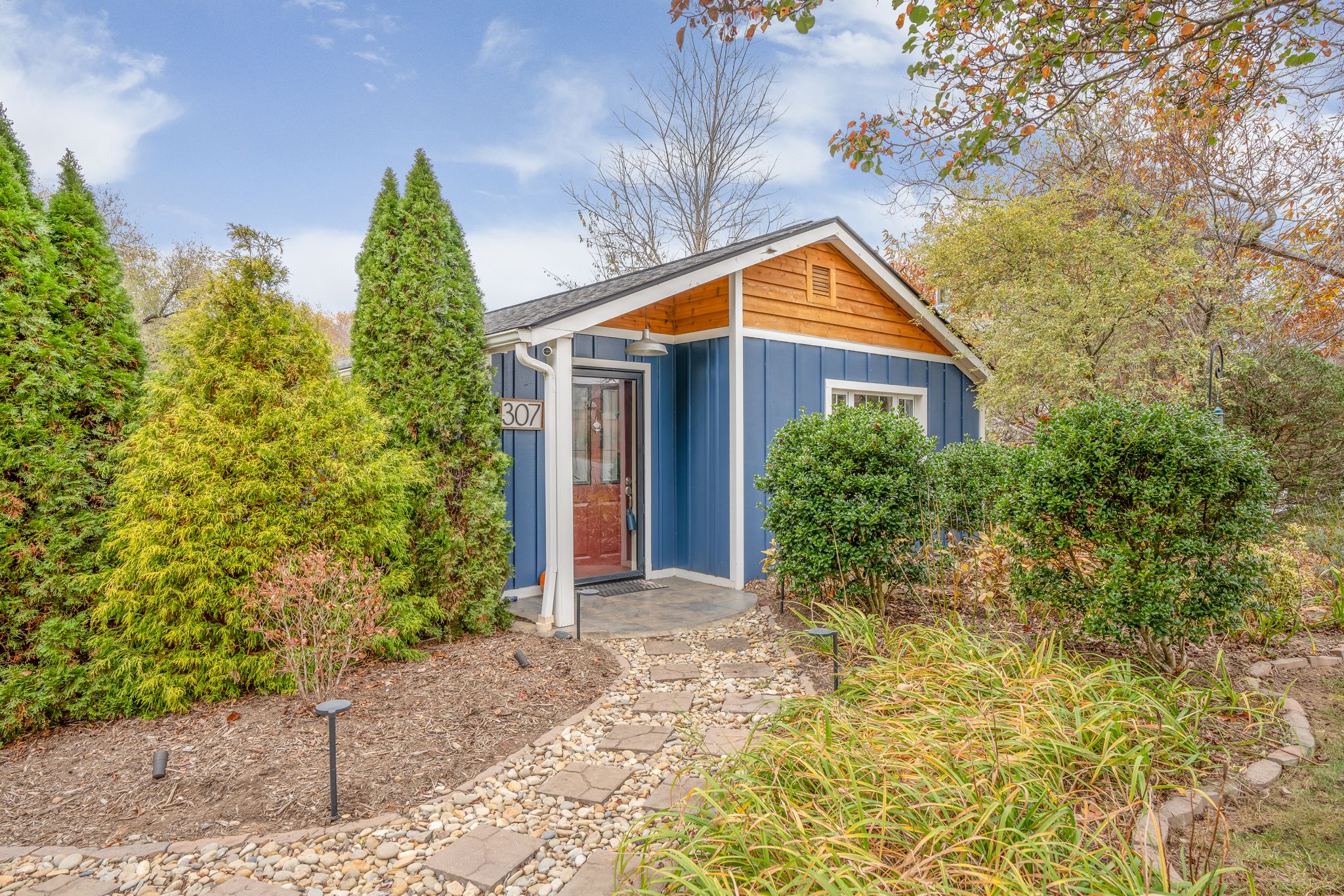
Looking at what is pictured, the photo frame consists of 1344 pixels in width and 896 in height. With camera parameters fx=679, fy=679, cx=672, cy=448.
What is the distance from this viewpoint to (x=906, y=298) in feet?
26.4

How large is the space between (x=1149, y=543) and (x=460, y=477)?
4330mm

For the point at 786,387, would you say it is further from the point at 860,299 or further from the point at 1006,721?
the point at 1006,721

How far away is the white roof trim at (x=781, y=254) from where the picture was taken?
5297mm

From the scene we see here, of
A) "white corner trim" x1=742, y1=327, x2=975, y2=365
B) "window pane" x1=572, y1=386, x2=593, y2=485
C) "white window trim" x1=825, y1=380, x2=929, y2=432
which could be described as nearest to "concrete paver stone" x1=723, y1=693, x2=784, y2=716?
"window pane" x1=572, y1=386, x2=593, y2=485

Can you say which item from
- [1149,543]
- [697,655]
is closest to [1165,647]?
[1149,543]

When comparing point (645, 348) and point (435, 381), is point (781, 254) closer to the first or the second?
point (645, 348)

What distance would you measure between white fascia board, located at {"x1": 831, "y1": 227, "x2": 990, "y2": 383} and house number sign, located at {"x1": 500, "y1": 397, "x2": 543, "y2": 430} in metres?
3.79

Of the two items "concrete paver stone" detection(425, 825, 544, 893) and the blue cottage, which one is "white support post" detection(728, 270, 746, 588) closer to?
the blue cottage

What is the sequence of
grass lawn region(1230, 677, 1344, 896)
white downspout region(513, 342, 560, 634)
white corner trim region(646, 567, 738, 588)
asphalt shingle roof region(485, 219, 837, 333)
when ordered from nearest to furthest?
grass lawn region(1230, 677, 1344, 896), white downspout region(513, 342, 560, 634), asphalt shingle roof region(485, 219, 837, 333), white corner trim region(646, 567, 738, 588)

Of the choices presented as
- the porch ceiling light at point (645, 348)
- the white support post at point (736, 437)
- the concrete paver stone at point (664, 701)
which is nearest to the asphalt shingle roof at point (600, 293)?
the white support post at point (736, 437)

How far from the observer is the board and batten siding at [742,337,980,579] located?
674 cm

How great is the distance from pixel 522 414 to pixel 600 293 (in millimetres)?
1373

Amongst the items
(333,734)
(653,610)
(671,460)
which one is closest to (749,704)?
(333,734)

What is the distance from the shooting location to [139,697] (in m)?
3.60
